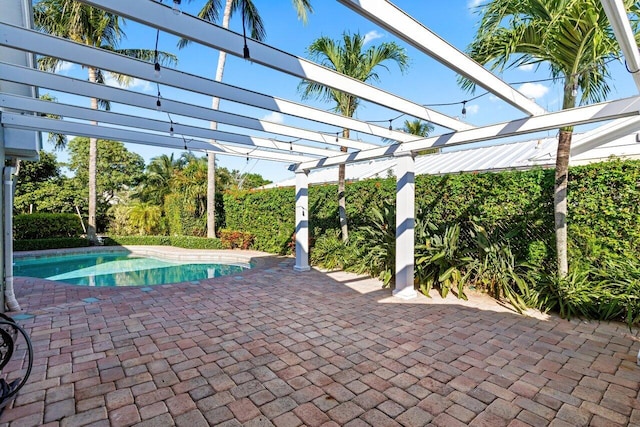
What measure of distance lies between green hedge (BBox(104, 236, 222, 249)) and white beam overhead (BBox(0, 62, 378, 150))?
9976 millimetres

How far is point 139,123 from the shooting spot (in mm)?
6516

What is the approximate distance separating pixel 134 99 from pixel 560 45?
680 centimetres

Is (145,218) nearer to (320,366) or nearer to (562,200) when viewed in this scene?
(320,366)

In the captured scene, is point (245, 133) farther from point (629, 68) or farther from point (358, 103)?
point (629, 68)

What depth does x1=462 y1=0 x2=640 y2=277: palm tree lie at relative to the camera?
165 inches

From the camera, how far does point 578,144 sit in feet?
20.3

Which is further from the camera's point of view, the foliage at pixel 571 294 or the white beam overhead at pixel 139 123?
the white beam overhead at pixel 139 123

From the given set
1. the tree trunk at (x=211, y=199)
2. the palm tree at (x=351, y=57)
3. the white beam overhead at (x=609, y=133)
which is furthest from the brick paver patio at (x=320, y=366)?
the tree trunk at (x=211, y=199)

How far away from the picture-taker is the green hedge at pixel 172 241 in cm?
1538

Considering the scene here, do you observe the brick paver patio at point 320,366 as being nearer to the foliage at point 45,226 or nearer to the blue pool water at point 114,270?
the blue pool water at point 114,270

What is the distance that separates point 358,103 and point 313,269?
16.6 feet

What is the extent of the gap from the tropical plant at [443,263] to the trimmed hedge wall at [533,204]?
0.72 m

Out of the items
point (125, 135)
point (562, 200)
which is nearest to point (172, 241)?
point (125, 135)

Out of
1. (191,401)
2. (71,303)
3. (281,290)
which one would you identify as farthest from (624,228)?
(71,303)
